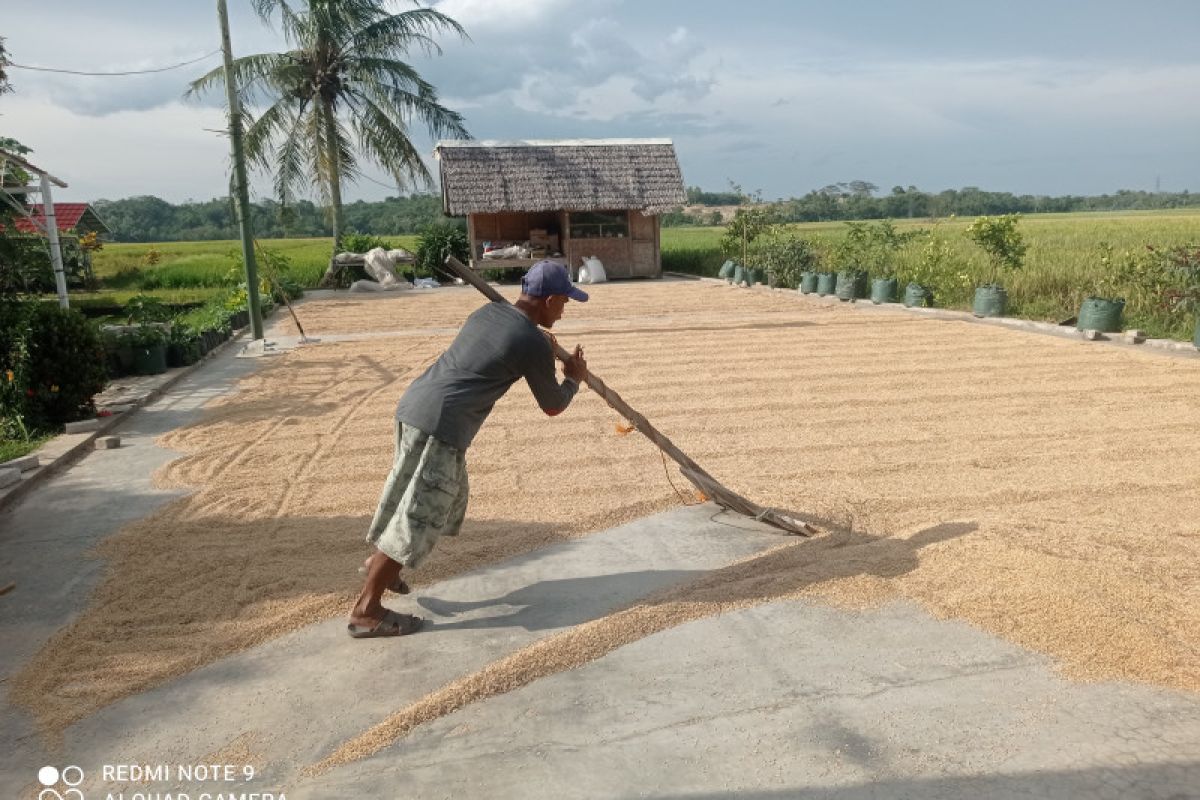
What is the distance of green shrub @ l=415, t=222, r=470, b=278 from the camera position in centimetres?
2020

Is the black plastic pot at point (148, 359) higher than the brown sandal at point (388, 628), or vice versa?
the black plastic pot at point (148, 359)

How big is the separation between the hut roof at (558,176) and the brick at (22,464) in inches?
582

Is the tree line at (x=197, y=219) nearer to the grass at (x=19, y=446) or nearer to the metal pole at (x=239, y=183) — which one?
the metal pole at (x=239, y=183)

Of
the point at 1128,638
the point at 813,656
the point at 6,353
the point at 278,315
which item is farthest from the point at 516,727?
the point at 278,315

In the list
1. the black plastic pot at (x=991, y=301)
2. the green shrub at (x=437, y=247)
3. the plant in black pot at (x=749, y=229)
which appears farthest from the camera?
the green shrub at (x=437, y=247)

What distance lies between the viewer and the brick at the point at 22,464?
465 centimetres

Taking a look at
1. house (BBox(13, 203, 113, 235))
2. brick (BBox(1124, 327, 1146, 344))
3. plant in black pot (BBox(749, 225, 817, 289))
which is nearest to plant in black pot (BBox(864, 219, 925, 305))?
plant in black pot (BBox(749, 225, 817, 289))

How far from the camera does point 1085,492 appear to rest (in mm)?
4129

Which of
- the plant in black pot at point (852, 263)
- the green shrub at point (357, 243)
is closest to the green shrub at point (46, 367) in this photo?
the plant in black pot at point (852, 263)

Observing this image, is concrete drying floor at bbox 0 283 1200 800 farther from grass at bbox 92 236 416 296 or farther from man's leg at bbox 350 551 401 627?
grass at bbox 92 236 416 296

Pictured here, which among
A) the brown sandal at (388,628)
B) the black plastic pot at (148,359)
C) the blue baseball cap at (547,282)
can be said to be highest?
the blue baseball cap at (547,282)

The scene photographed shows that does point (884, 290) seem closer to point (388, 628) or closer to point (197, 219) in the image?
point (388, 628)

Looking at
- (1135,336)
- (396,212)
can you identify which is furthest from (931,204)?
(1135,336)

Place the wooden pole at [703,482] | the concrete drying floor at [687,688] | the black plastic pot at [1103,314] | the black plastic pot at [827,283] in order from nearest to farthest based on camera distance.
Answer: the concrete drying floor at [687,688] < the wooden pole at [703,482] < the black plastic pot at [1103,314] < the black plastic pot at [827,283]
